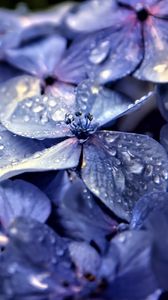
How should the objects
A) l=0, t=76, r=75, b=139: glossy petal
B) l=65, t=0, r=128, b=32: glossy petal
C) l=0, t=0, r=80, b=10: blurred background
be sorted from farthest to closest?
l=0, t=0, r=80, b=10: blurred background → l=65, t=0, r=128, b=32: glossy petal → l=0, t=76, r=75, b=139: glossy petal

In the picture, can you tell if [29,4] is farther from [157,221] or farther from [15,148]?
[157,221]

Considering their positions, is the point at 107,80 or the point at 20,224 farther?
the point at 107,80

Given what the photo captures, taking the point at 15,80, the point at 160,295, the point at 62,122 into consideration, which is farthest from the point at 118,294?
the point at 15,80

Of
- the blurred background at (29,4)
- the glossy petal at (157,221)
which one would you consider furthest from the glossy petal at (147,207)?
the blurred background at (29,4)

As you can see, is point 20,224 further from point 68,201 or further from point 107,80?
point 107,80

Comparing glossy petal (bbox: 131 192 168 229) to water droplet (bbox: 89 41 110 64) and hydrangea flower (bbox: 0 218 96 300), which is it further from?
water droplet (bbox: 89 41 110 64)

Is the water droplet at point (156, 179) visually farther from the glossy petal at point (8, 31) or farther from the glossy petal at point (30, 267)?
the glossy petal at point (8, 31)

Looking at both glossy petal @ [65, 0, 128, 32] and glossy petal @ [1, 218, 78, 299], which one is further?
glossy petal @ [65, 0, 128, 32]

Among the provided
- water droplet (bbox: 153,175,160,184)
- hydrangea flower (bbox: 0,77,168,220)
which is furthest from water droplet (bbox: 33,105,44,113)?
water droplet (bbox: 153,175,160,184)
